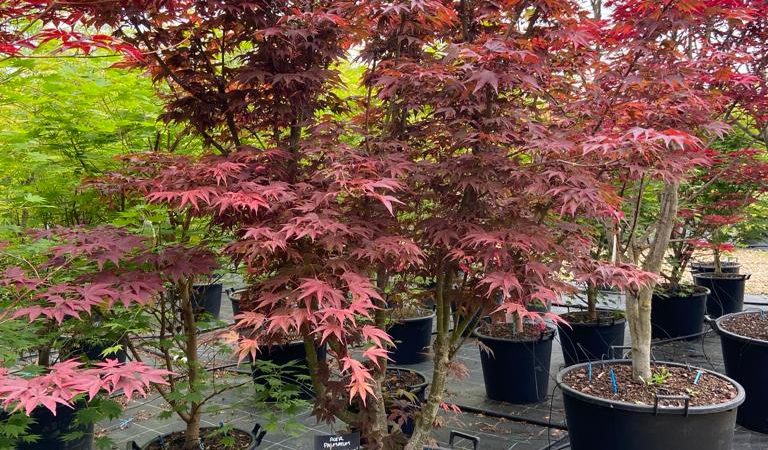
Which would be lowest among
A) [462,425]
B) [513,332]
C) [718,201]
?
[462,425]

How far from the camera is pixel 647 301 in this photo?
317cm

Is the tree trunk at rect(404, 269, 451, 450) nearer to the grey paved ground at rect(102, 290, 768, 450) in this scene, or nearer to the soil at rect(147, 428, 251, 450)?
the grey paved ground at rect(102, 290, 768, 450)

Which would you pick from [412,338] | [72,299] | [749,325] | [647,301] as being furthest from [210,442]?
[749,325]

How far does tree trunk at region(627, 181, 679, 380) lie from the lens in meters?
3.09

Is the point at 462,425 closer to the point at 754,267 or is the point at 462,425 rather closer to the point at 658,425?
the point at 658,425

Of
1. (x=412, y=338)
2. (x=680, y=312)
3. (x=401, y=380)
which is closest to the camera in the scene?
(x=401, y=380)

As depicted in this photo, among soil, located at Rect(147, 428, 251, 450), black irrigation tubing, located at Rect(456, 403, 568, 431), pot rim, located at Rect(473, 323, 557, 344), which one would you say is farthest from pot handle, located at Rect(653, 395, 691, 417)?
soil, located at Rect(147, 428, 251, 450)

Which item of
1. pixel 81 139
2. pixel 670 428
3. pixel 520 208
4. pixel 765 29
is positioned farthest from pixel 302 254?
pixel 765 29

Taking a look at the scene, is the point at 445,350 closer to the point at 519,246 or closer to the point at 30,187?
the point at 519,246

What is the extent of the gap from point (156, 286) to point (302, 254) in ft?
1.64

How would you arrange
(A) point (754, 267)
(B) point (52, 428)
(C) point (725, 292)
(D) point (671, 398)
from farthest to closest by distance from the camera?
(A) point (754, 267) < (C) point (725, 292) < (B) point (52, 428) < (D) point (671, 398)

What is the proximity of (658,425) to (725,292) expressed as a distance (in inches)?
199

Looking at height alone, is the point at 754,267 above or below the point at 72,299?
below

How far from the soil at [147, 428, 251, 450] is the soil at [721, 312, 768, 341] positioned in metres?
3.22
